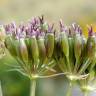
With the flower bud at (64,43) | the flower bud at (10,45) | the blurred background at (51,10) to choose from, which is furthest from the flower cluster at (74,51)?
the blurred background at (51,10)

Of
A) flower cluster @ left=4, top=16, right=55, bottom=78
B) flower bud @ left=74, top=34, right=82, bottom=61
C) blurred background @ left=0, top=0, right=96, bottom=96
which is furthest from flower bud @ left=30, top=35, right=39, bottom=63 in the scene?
blurred background @ left=0, top=0, right=96, bottom=96

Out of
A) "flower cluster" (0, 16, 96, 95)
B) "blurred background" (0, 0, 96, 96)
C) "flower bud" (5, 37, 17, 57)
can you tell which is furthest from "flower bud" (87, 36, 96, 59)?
"blurred background" (0, 0, 96, 96)

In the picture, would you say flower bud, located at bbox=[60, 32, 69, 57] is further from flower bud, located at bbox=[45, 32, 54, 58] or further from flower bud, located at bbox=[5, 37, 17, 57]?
flower bud, located at bbox=[5, 37, 17, 57]

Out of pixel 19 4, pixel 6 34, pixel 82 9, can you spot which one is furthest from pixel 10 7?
pixel 6 34

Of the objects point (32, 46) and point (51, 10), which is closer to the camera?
point (32, 46)

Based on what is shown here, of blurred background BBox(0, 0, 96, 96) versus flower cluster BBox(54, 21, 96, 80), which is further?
blurred background BBox(0, 0, 96, 96)

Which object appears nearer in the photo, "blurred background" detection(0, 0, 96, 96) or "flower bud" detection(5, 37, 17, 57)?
"flower bud" detection(5, 37, 17, 57)

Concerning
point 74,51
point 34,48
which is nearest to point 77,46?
point 74,51

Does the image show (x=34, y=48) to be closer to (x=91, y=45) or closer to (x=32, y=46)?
(x=32, y=46)

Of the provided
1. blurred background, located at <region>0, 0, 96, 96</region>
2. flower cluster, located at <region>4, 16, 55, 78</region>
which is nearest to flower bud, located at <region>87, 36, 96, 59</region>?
flower cluster, located at <region>4, 16, 55, 78</region>

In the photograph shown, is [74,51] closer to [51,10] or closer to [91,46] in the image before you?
[91,46]

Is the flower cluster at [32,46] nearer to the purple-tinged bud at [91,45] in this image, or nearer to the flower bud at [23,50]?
the flower bud at [23,50]

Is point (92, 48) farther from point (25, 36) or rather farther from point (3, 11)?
point (3, 11)

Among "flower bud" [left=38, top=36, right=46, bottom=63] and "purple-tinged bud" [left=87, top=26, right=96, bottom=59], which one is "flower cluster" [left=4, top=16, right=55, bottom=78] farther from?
"purple-tinged bud" [left=87, top=26, right=96, bottom=59]
